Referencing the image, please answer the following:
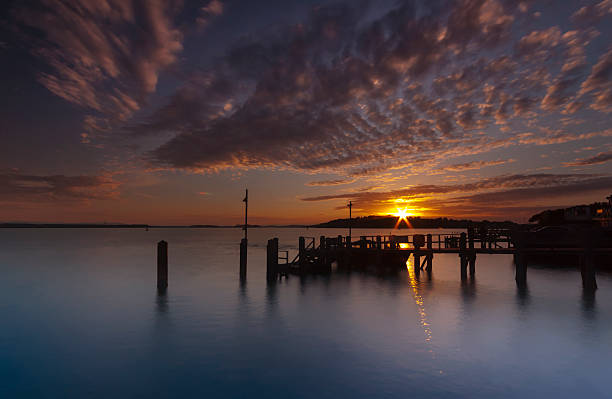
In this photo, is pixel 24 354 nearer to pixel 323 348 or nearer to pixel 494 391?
pixel 323 348

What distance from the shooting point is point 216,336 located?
1830cm

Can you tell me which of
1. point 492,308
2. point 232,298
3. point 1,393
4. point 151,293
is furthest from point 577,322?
point 151,293

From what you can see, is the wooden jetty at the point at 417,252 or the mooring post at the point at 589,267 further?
the wooden jetty at the point at 417,252

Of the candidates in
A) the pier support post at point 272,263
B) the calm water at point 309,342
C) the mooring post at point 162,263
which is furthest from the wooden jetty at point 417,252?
the mooring post at point 162,263

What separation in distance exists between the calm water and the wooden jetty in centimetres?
224

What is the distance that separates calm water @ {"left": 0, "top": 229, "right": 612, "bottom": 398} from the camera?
12508 mm

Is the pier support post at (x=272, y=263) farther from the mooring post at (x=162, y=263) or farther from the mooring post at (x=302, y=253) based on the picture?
the mooring post at (x=162, y=263)

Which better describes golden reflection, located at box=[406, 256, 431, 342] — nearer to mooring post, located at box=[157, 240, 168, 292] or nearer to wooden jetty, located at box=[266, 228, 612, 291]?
wooden jetty, located at box=[266, 228, 612, 291]

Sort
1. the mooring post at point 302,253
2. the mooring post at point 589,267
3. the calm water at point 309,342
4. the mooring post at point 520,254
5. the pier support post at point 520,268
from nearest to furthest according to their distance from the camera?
the calm water at point 309,342, the mooring post at point 589,267, the mooring post at point 520,254, the pier support post at point 520,268, the mooring post at point 302,253

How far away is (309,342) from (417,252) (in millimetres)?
20200

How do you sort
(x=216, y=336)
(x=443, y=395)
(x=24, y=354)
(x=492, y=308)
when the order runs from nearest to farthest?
(x=443, y=395) < (x=24, y=354) < (x=216, y=336) < (x=492, y=308)

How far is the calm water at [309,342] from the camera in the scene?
12.5 m

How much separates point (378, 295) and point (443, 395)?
16544 mm

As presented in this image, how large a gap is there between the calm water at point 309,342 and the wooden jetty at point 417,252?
7.35 feet
